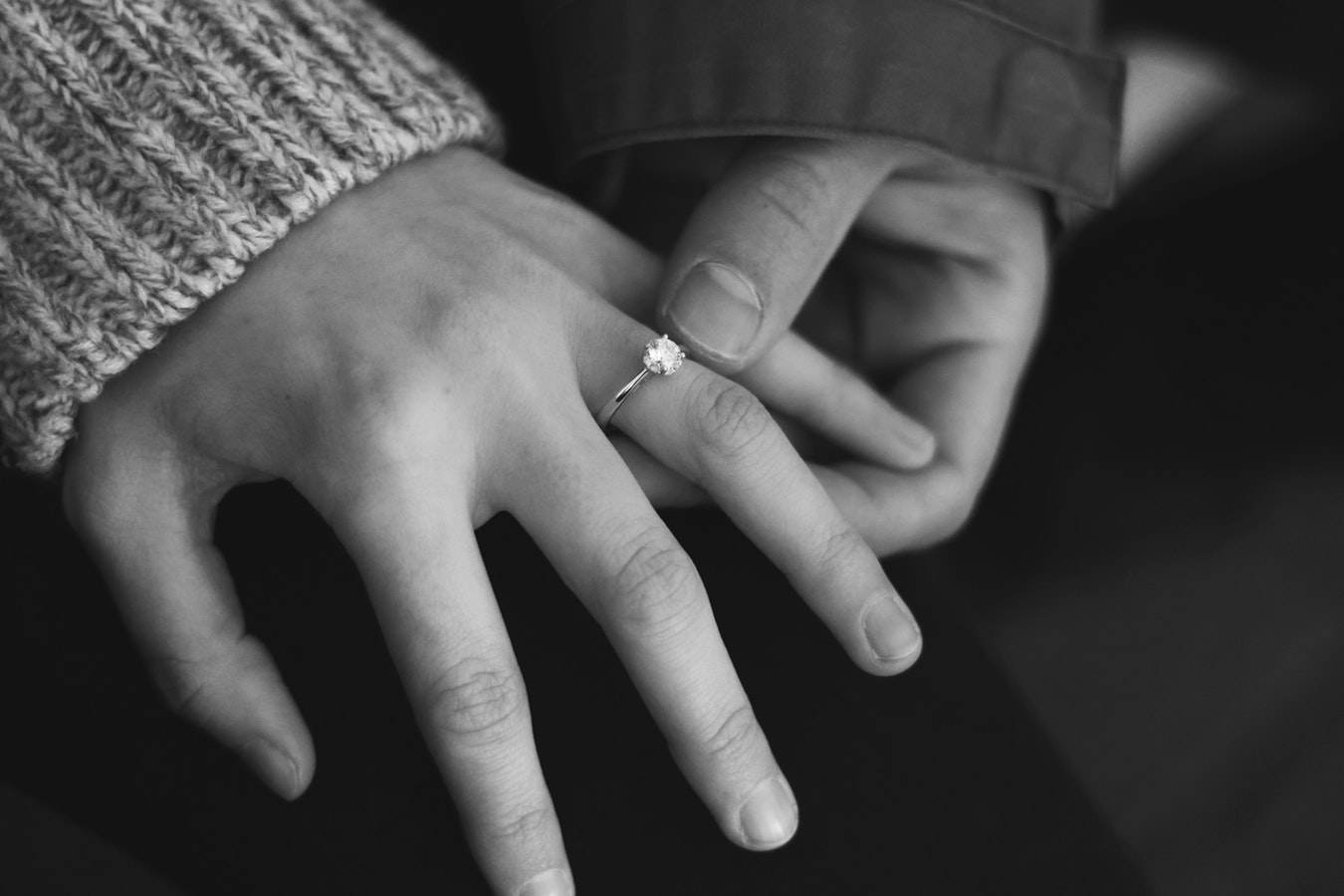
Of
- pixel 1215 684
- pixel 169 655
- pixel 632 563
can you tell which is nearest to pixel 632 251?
pixel 632 563

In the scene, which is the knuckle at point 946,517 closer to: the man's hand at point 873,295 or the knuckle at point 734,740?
the man's hand at point 873,295

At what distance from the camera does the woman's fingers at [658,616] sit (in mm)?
665

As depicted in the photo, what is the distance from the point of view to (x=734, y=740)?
2.20 feet

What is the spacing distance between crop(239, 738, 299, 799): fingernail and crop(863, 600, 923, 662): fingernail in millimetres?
414

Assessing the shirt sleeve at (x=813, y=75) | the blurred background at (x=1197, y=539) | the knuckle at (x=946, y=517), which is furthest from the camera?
the blurred background at (x=1197, y=539)

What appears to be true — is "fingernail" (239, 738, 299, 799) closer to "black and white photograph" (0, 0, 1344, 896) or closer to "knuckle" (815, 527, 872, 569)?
"black and white photograph" (0, 0, 1344, 896)

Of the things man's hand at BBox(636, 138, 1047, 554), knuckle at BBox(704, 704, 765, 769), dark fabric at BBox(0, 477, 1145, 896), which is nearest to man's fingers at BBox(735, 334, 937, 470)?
man's hand at BBox(636, 138, 1047, 554)

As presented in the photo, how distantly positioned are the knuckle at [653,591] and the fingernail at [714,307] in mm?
164

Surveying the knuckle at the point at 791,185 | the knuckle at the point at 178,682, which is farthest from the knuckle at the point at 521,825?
the knuckle at the point at 791,185

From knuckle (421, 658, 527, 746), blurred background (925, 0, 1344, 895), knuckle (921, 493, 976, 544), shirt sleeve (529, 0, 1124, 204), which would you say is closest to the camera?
knuckle (421, 658, 527, 746)

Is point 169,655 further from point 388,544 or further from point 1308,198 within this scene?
point 1308,198

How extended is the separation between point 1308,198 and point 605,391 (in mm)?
1000

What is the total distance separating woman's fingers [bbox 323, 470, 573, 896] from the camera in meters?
0.65

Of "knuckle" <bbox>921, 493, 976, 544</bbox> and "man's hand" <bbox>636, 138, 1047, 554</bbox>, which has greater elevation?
"man's hand" <bbox>636, 138, 1047, 554</bbox>
